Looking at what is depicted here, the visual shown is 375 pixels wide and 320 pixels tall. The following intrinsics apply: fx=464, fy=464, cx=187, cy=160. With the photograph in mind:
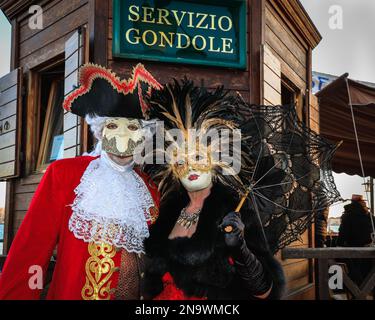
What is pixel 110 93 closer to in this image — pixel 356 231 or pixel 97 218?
pixel 97 218

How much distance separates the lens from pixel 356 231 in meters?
5.83

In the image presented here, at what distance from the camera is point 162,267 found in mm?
2006

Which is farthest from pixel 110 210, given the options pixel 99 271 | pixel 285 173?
pixel 285 173

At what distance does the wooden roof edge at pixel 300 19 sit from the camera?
13.7 feet

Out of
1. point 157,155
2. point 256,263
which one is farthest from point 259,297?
point 157,155

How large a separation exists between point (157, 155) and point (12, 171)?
235cm

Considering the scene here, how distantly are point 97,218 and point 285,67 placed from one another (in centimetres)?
288

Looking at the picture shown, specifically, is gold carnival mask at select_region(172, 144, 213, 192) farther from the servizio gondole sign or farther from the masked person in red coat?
the servizio gondole sign

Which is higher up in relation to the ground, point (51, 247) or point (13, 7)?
point (13, 7)

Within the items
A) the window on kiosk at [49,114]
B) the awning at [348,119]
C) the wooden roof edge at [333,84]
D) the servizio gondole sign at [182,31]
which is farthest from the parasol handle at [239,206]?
the wooden roof edge at [333,84]

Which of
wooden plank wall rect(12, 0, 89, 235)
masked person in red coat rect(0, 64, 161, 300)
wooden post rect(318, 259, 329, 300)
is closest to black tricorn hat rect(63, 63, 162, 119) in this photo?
masked person in red coat rect(0, 64, 161, 300)

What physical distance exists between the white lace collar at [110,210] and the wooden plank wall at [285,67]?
1564 mm

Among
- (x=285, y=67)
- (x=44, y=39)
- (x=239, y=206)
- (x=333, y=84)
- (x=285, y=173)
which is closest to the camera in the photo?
(x=239, y=206)

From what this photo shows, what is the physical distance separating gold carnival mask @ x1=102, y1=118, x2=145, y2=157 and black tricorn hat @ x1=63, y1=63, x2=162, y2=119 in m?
0.04
